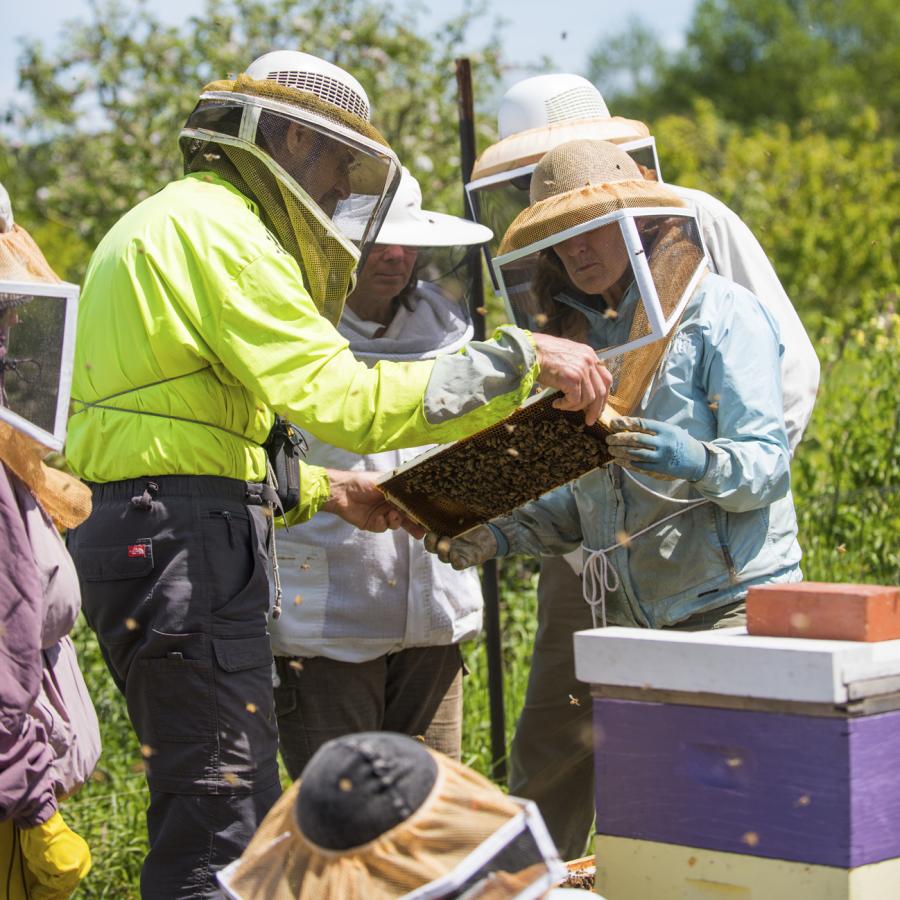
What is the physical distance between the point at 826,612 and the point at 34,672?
4.66ft

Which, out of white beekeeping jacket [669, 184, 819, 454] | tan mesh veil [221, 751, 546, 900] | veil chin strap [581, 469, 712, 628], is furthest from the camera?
white beekeeping jacket [669, 184, 819, 454]

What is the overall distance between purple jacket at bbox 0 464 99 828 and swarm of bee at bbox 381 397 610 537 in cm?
93

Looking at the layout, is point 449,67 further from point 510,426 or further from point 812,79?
point 812,79

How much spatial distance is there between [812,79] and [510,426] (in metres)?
54.1

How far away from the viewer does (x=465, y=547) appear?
3357mm

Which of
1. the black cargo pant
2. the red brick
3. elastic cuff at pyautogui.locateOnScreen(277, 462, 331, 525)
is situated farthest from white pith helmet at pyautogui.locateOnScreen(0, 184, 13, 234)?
the red brick

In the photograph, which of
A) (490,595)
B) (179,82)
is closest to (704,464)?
(490,595)

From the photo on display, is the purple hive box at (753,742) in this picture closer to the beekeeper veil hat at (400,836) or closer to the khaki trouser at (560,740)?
the beekeeper veil hat at (400,836)

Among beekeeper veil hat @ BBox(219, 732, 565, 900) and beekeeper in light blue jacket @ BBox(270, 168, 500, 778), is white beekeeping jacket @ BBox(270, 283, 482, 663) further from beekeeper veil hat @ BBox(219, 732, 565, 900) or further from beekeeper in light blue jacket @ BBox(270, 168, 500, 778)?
beekeeper veil hat @ BBox(219, 732, 565, 900)

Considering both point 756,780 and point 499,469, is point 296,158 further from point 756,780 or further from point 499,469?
point 756,780

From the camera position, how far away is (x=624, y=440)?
9.27 feet

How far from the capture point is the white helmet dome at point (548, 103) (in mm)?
4121

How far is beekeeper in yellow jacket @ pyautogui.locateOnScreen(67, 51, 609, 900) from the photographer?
8.46ft

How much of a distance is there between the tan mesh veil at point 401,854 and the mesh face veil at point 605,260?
147 centimetres
